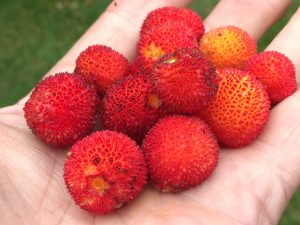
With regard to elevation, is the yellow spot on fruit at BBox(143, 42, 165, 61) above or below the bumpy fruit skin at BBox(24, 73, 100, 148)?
above

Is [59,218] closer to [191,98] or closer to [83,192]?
[83,192]

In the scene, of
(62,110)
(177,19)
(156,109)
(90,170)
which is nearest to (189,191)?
(156,109)

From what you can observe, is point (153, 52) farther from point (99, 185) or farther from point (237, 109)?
point (99, 185)

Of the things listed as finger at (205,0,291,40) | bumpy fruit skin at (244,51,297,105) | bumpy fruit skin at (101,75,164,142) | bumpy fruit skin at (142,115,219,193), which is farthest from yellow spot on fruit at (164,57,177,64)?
finger at (205,0,291,40)

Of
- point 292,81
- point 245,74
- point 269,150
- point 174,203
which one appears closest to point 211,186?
point 174,203

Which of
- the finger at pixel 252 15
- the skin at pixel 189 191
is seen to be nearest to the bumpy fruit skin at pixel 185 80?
the skin at pixel 189 191

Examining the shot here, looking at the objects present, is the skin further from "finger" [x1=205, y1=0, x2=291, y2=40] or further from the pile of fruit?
"finger" [x1=205, y1=0, x2=291, y2=40]
